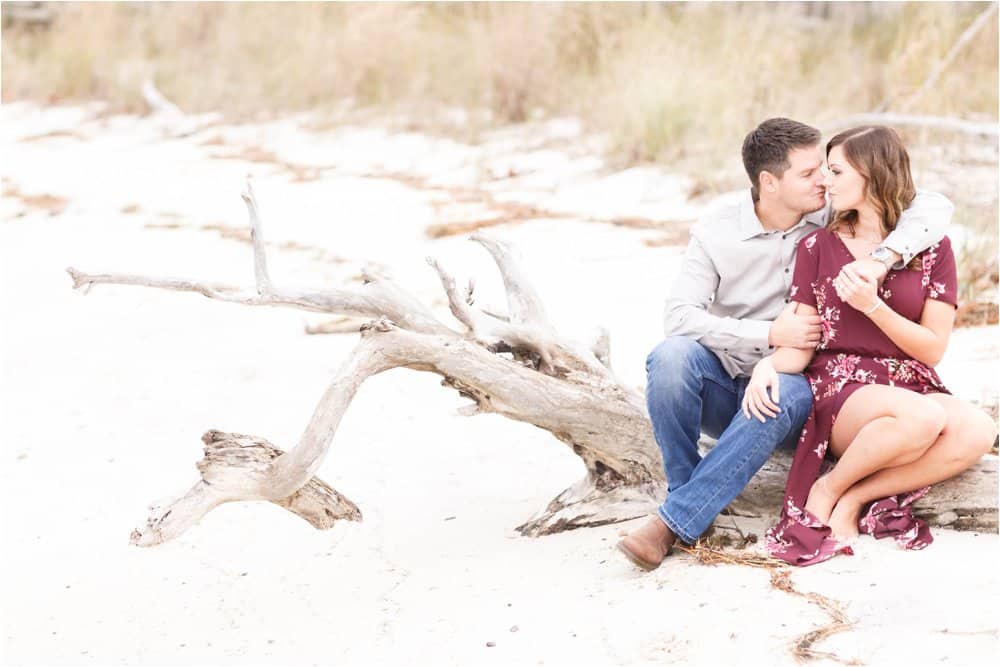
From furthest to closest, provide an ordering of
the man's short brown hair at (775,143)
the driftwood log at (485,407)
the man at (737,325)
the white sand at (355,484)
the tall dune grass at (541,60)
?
the tall dune grass at (541,60) < the driftwood log at (485,407) < the man's short brown hair at (775,143) < the man at (737,325) < the white sand at (355,484)

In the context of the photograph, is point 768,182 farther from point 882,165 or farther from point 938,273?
point 938,273

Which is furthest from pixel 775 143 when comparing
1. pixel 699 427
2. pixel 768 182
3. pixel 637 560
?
pixel 637 560

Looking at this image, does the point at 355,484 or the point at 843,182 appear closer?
the point at 843,182

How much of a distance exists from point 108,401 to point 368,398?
1.19m

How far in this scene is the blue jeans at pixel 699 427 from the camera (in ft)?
10.1

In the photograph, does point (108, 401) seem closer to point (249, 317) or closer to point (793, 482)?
point (249, 317)

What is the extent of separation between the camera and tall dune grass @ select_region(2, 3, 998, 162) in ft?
26.0

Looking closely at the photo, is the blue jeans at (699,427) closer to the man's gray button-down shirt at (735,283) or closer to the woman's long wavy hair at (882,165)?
the man's gray button-down shirt at (735,283)

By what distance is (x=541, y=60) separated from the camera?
31.5 ft

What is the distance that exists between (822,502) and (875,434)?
25 cm

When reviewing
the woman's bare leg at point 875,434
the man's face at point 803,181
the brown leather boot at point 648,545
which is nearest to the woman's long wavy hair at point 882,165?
the man's face at point 803,181

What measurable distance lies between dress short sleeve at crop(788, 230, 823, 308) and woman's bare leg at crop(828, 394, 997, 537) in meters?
0.39

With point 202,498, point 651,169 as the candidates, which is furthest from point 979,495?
point 651,169

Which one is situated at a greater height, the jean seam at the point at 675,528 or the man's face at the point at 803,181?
the man's face at the point at 803,181
